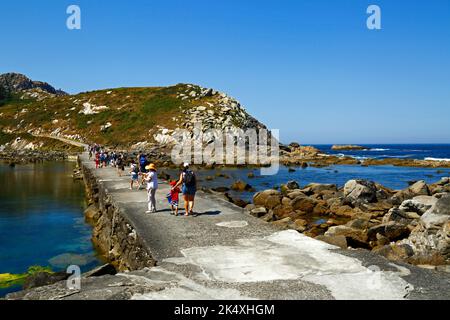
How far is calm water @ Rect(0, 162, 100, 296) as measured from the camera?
16.2m

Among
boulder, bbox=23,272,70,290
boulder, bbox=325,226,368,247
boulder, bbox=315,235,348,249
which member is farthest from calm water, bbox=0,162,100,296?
boulder, bbox=325,226,368,247

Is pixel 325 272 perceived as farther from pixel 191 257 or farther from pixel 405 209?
pixel 405 209

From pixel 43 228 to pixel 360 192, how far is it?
1984 centimetres

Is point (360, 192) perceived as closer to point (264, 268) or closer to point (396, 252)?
point (396, 252)

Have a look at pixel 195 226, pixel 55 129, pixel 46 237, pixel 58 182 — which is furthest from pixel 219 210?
pixel 55 129

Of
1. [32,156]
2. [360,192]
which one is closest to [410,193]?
[360,192]

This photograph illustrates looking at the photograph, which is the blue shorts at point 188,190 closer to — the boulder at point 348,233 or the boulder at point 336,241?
the boulder at point 336,241

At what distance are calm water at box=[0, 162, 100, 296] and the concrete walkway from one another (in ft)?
17.5

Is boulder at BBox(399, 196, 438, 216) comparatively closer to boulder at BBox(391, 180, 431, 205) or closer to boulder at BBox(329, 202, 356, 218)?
boulder at BBox(329, 202, 356, 218)

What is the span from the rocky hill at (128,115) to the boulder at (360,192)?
168 ft

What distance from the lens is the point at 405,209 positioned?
70.4 feet

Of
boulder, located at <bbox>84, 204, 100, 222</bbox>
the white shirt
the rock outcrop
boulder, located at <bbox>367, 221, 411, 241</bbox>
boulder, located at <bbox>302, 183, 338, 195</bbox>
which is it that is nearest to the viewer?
the rock outcrop

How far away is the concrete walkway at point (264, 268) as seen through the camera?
7645 mm

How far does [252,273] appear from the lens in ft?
28.6
